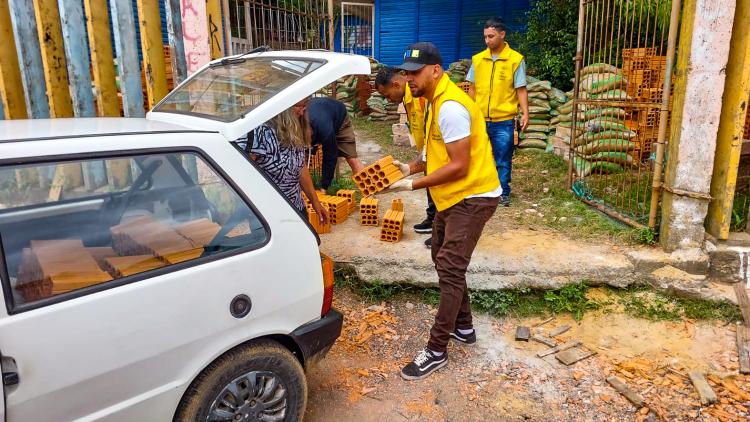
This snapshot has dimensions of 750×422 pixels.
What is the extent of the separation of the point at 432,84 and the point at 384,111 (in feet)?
31.3

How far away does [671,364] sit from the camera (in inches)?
136

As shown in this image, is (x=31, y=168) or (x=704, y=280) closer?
(x=31, y=168)

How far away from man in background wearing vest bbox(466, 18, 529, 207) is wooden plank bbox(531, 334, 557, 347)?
2.40m

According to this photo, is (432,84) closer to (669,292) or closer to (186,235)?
(186,235)

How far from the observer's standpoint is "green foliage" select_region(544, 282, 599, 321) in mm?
4055

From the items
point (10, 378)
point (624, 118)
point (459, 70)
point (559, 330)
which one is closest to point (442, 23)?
point (459, 70)

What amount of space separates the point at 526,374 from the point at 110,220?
268 centimetres

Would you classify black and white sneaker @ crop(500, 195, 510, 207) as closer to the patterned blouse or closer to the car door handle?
the patterned blouse

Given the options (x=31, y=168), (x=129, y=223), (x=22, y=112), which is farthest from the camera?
(x=22, y=112)

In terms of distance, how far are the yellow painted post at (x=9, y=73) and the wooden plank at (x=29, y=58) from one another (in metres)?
0.15

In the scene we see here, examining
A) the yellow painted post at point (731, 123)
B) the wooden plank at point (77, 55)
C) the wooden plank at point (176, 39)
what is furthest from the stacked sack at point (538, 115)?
the wooden plank at point (77, 55)

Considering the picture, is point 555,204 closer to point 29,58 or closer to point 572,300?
point 572,300

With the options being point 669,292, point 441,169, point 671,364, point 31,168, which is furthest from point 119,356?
point 669,292

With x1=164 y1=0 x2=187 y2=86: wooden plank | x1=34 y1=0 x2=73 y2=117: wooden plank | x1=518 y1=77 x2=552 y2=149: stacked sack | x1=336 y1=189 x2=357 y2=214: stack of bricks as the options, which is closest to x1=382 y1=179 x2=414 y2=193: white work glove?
x1=336 y1=189 x2=357 y2=214: stack of bricks
